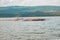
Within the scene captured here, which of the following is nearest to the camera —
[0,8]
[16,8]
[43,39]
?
[43,39]

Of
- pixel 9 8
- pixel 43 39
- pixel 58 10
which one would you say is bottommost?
pixel 43 39

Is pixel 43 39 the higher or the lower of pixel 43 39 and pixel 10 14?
the lower

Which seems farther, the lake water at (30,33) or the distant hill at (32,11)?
the distant hill at (32,11)

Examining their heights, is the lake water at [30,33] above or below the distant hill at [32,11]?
below

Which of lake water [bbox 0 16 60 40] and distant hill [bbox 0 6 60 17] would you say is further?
distant hill [bbox 0 6 60 17]

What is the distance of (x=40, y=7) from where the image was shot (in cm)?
4856

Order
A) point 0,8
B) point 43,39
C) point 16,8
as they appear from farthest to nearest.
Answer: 1. point 16,8
2. point 0,8
3. point 43,39

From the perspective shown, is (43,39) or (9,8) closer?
(43,39)

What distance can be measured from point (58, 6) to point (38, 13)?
4376 mm

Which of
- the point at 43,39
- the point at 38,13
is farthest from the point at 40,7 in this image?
the point at 43,39

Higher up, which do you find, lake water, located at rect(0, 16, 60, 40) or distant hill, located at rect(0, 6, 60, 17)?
distant hill, located at rect(0, 6, 60, 17)

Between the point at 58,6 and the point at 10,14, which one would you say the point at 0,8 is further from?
the point at 58,6

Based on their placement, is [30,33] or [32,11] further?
[32,11]

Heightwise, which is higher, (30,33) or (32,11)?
(32,11)
